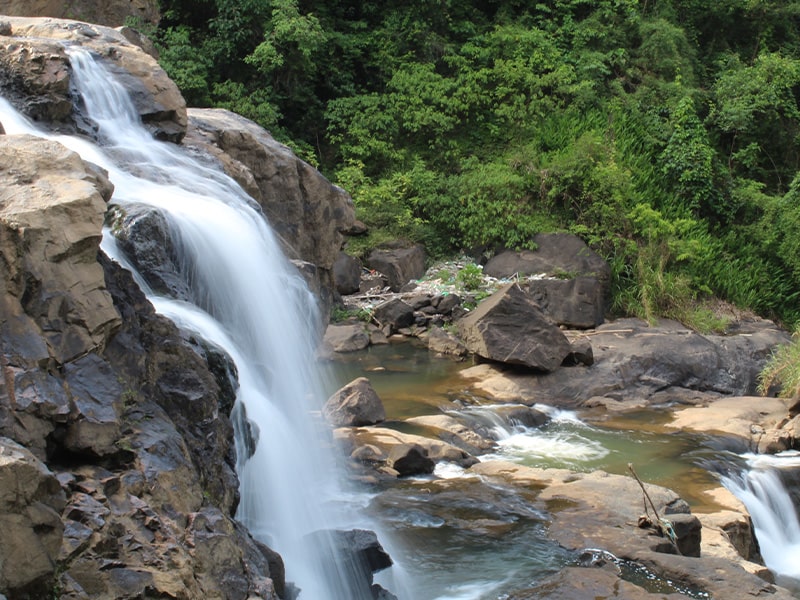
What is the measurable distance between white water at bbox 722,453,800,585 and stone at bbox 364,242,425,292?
340 inches

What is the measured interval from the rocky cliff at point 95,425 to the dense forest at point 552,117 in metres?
11.9

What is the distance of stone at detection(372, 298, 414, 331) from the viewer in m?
15.3

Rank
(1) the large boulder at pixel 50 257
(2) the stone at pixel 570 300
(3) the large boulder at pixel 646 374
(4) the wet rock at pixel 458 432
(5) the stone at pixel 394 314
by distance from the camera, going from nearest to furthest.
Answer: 1. (1) the large boulder at pixel 50 257
2. (4) the wet rock at pixel 458 432
3. (3) the large boulder at pixel 646 374
4. (2) the stone at pixel 570 300
5. (5) the stone at pixel 394 314

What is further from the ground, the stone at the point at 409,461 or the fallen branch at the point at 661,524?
the fallen branch at the point at 661,524

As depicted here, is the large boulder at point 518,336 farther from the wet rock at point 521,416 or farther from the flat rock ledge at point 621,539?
the flat rock ledge at point 621,539

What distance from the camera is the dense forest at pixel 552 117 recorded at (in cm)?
1684

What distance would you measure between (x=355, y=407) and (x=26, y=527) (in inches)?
274

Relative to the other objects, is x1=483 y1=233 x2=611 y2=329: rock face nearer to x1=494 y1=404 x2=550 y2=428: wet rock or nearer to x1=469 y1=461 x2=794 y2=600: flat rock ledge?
x1=494 y1=404 x2=550 y2=428: wet rock

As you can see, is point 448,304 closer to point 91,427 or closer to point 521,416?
point 521,416

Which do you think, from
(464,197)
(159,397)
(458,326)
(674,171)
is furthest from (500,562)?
(674,171)

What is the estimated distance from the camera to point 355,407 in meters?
9.90

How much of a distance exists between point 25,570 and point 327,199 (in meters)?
8.77

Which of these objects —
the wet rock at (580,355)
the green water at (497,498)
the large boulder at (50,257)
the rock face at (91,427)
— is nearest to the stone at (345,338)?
the green water at (497,498)

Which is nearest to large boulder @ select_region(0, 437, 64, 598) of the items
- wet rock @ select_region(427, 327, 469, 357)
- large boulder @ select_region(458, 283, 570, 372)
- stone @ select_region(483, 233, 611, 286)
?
large boulder @ select_region(458, 283, 570, 372)
